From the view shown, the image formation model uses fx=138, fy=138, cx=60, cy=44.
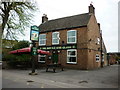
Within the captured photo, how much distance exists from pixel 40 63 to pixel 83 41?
859 cm

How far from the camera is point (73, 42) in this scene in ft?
66.8

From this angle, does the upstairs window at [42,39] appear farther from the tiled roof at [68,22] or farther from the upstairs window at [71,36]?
the upstairs window at [71,36]

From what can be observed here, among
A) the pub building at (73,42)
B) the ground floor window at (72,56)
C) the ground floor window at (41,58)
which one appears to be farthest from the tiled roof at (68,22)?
the ground floor window at (41,58)

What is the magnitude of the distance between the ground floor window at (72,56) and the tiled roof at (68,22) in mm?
3758

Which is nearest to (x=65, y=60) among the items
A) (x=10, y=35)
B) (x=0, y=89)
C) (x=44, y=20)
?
(x=10, y=35)

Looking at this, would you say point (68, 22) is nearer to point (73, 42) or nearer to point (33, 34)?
point (73, 42)

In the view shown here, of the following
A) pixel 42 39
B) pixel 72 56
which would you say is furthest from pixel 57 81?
pixel 42 39

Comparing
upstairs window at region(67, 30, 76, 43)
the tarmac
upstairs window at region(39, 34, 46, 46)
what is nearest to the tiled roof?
upstairs window at region(67, 30, 76, 43)

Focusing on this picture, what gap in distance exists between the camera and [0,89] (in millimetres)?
7379

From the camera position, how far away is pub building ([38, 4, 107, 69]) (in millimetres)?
19344

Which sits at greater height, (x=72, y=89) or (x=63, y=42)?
(x=63, y=42)

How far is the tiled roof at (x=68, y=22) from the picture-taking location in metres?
20.8

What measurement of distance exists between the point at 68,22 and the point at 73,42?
4082mm

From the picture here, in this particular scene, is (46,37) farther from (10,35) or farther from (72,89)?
(72,89)
